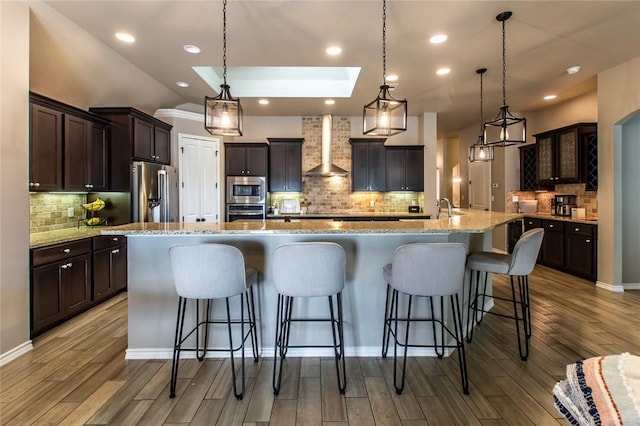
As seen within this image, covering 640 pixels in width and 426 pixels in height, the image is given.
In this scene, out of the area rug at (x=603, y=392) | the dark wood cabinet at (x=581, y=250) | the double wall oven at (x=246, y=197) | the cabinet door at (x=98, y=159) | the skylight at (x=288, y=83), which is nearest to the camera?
the area rug at (x=603, y=392)

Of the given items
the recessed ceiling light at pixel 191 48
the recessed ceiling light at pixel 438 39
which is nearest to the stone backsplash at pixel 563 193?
the recessed ceiling light at pixel 438 39

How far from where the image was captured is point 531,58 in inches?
153

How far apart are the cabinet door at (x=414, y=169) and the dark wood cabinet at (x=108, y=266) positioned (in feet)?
16.4

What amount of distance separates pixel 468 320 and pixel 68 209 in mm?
4837

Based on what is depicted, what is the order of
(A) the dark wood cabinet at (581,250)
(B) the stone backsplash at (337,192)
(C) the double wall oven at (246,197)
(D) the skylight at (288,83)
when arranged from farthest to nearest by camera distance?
(B) the stone backsplash at (337,192)
(C) the double wall oven at (246,197)
(D) the skylight at (288,83)
(A) the dark wood cabinet at (581,250)

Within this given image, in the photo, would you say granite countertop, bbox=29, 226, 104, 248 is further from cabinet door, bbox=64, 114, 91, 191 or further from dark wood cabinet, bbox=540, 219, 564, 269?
dark wood cabinet, bbox=540, 219, 564, 269

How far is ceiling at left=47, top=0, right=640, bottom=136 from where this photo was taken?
2.83m

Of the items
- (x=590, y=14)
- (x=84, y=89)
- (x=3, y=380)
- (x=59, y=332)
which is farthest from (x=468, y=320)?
(x=84, y=89)

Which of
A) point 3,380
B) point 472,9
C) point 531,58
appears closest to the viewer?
point 3,380

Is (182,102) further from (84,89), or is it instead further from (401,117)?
(401,117)

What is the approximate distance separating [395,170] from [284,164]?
7.23ft

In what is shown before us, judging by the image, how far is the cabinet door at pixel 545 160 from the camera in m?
5.69

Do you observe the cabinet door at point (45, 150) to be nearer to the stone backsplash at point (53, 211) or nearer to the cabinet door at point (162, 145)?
the stone backsplash at point (53, 211)

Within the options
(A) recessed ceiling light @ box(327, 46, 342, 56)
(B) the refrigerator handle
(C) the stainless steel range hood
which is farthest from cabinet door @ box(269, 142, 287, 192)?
(A) recessed ceiling light @ box(327, 46, 342, 56)
